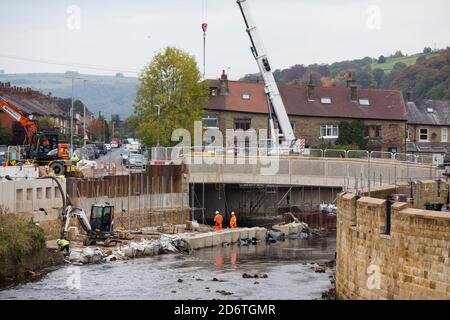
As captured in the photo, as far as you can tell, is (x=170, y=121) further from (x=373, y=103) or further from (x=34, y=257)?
(x=34, y=257)

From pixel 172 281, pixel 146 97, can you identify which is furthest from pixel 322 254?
pixel 146 97

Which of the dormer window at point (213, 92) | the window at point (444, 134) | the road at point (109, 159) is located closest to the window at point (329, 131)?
the dormer window at point (213, 92)

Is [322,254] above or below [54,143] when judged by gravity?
below

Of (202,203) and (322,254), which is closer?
(322,254)

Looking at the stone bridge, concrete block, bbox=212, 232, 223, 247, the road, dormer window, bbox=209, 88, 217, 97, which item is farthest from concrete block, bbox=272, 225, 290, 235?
dormer window, bbox=209, 88, 217, 97

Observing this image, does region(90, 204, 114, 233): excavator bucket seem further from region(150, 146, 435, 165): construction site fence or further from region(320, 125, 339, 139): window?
region(320, 125, 339, 139): window

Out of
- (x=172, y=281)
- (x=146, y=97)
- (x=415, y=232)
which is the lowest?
(x=172, y=281)

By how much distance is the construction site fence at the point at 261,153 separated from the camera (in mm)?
84375

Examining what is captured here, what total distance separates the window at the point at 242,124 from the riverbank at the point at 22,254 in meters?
55.2

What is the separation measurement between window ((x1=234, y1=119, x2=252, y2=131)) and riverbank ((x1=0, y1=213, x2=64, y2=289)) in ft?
181

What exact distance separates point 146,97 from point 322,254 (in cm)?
4179

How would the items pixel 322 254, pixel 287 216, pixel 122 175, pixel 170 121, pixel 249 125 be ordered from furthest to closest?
pixel 249 125, pixel 170 121, pixel 287 216, pixel 122 175, pixel 322 254

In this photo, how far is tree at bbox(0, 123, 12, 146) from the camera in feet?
347
